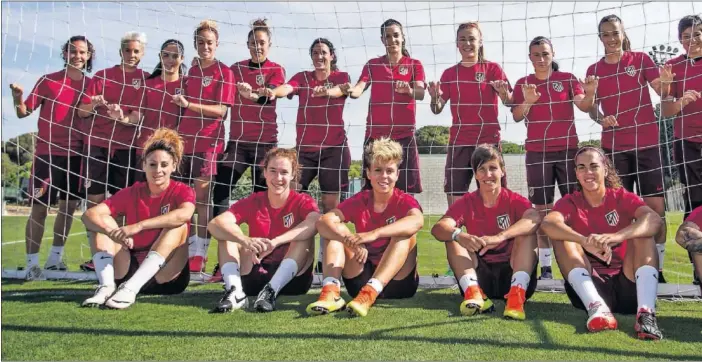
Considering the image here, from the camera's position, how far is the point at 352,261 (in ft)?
11.5

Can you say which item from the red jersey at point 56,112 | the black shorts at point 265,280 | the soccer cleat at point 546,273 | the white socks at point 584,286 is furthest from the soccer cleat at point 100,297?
the soccer cleat at point 546,273

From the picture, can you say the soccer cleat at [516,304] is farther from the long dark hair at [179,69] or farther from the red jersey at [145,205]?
the long dark hair at [179,69]

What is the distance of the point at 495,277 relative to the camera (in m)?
3.54

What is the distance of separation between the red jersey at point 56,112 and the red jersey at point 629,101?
14.3 ft

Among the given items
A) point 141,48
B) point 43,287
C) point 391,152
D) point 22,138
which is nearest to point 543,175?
point 391,152

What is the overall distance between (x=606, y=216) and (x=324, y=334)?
5.97ft

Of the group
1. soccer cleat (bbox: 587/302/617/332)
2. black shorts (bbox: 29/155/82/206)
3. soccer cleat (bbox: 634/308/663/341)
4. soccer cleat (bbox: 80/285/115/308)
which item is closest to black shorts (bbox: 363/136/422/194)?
soccer cleat (bbox: 587/302/617/332)

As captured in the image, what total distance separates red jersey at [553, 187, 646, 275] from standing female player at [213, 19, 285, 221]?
251cm

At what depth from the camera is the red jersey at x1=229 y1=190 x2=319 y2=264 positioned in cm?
372

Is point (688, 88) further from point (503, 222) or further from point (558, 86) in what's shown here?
point (503, 222)

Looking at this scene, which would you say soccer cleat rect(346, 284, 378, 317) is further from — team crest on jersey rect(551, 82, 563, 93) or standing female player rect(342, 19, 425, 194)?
team crest on jersey rect(551, 82, 563, 93)

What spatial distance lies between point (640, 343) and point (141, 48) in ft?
14.6

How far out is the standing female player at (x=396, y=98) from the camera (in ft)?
15.6

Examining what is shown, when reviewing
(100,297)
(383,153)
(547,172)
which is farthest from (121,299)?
(547,172)
